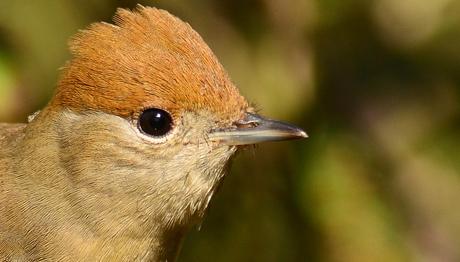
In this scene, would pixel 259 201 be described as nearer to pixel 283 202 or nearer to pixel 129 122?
pixel 283 202

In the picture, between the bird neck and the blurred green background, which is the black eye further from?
the blurred green background

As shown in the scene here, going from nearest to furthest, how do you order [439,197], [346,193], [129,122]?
1. [129,122]
2. [346,193]
3. [439,197]

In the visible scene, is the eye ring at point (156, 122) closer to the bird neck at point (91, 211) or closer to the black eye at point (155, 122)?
the black eye at point (155, 122)

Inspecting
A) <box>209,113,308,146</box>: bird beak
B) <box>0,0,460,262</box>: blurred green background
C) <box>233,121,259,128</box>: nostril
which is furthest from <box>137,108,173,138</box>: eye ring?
<box>0,0,460,262</box>: blurred green background

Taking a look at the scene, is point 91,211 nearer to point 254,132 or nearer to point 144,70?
point 144,70

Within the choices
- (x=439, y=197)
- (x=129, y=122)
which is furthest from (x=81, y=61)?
(x=439, y=197)

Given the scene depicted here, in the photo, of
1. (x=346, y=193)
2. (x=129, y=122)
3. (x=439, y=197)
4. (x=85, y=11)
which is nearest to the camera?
(x=129, y=122)

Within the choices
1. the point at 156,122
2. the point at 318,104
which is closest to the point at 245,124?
the point at 156,122

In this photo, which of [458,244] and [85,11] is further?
[458,244]

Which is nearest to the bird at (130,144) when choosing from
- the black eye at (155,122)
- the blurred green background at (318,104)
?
the black eye at (155,122)
